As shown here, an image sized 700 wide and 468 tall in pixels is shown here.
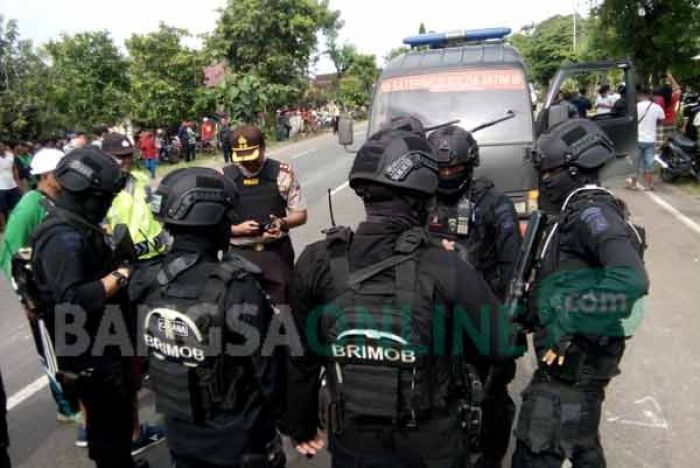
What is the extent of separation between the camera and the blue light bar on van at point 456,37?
824cm

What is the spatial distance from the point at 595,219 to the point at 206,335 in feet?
4.70

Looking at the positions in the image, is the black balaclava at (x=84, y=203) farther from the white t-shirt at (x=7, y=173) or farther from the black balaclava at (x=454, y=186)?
the white t-shirt at (x=7, y=173)

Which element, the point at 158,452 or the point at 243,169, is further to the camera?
the point at 243,169

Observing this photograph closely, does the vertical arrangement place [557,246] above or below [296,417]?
above

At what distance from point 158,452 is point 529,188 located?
4.02 metres

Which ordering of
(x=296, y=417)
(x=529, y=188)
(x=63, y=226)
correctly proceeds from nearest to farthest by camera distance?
1. (x=296, y=417)
2. (x=63, y=226)
3. (x=529, y=188)

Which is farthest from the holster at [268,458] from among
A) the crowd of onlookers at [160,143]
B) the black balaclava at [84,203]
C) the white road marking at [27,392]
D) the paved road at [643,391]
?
the white road marking at [27,392]

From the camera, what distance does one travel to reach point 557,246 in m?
2.48

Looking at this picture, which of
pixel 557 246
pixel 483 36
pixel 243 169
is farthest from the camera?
pixel 483 36

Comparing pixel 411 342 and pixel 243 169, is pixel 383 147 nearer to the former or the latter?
pixel 411 342

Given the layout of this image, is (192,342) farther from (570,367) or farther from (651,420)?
(651,420)

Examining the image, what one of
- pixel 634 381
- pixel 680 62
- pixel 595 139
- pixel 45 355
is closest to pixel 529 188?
pixel 634 381

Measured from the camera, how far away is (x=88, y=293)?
8.90ft

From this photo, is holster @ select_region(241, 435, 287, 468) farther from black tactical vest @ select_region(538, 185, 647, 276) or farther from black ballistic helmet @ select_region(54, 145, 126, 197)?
black ballistic helmet @ select_region(54, 145, 126, 197)
